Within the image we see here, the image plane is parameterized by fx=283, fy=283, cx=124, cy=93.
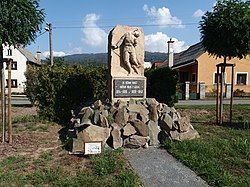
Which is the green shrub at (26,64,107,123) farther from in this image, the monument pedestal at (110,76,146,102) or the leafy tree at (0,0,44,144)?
the leafy tree at (0,0,44,144)

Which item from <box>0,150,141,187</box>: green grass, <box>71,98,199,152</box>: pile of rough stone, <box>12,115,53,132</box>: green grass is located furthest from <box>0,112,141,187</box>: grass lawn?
<box>12,115,53,132</box>: green grass

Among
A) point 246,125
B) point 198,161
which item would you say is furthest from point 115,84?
point 246,125

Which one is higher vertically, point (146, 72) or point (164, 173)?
point (146, 72)

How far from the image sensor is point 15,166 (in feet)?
15.8

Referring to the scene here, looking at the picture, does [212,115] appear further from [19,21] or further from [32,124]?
[19,21]

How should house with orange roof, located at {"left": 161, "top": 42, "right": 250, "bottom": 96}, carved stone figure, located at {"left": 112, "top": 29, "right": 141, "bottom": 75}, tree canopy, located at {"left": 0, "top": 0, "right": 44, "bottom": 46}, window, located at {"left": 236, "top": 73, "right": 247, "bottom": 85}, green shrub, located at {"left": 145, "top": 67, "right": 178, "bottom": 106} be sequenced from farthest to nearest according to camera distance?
window, located at {"left": 236, "top": 73, "right": 247, "bottom": 85} < house with orange roof, located at {"left": 161, "top": 42, "right": 250, "bottom": 96} < green shrub, located at {"left": 145, "top": 67, "right": 178, "bottom": 106} < carved stone figure, located at {"left": 112, "top": 29, "right": 141, "bottom": 75} < tree canopy, located at {"left": 0, "top": 0, "right": 44, "bottom": 46}

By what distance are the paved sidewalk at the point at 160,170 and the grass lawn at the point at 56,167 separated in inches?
7.5

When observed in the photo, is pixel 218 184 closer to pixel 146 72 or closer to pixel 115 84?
pixel 115 84

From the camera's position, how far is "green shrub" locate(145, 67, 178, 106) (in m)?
10.8

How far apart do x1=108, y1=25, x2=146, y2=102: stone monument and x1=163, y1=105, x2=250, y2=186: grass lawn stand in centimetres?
215

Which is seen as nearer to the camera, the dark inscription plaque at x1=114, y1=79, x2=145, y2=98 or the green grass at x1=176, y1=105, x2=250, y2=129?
the dark inscription plaque at x1=114, y1=79, x2=145, y2=98

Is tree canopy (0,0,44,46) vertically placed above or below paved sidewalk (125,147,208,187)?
above

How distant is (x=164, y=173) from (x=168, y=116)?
2.37 meters

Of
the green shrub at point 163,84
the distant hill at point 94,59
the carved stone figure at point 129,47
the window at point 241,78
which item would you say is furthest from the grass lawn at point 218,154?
the window at point 241,78
